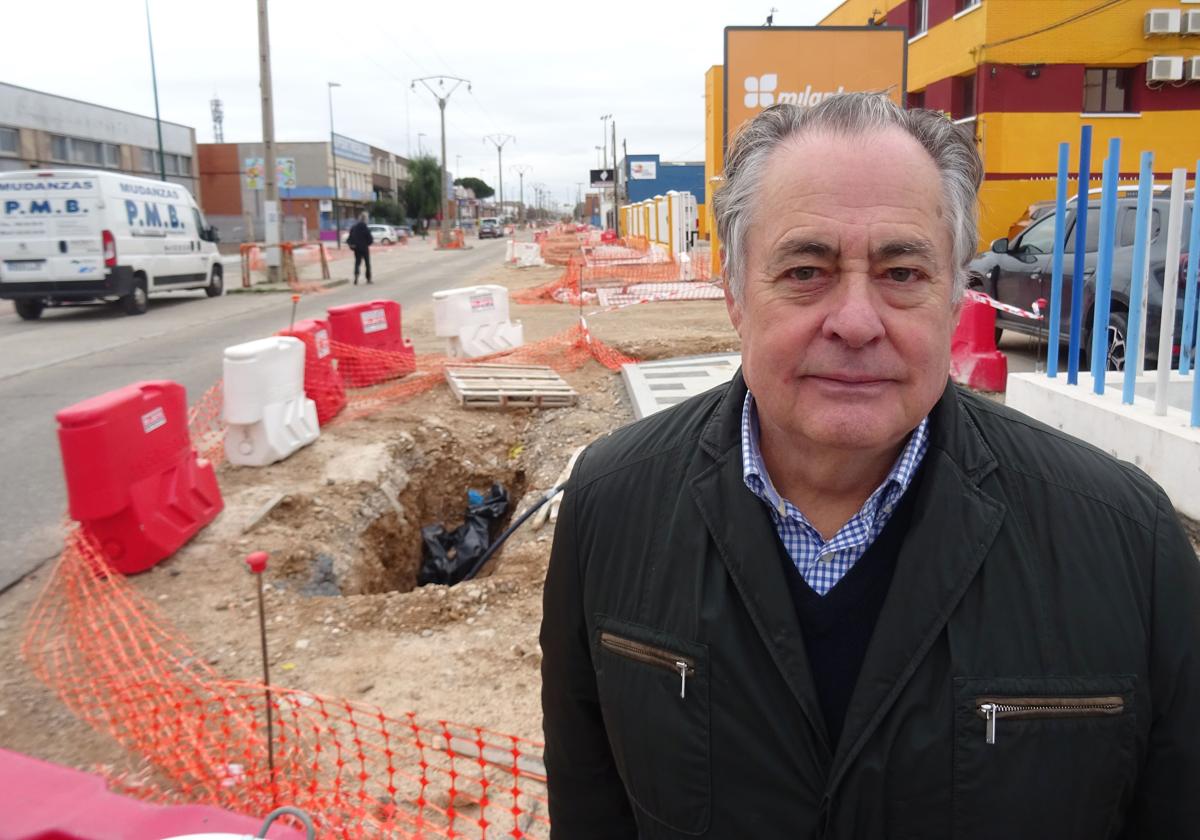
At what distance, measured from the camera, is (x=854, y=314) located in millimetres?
1539

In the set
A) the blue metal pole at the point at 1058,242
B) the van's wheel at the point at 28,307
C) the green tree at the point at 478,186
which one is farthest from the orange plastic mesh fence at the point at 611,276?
the green tree at the point at 478,186

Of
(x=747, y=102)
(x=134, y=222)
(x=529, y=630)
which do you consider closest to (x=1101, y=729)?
(x=529, y=630)

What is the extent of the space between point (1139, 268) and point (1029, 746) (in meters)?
4.95

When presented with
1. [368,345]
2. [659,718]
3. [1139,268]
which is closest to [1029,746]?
[659,718]

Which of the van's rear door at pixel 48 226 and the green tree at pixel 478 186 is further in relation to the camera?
the green tree at pixel 478 186

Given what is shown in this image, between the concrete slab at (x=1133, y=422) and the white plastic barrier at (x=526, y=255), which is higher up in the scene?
the white plastic barrier at (x=526, y=255)

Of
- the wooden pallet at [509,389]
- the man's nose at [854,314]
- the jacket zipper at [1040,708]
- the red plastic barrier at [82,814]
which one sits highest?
the man's nose at [854,314]

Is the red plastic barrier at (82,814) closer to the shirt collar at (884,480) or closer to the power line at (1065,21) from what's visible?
the shirt collar at (884,480)

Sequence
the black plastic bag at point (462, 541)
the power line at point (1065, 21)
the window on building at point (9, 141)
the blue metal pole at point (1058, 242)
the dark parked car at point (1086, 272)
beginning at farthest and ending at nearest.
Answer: the window on building at point (9, 141) → the power line at point (1065, 21) → the dark parked car at point (1086, 272) → the black plastic bag at point (462, 541) → the blue metal pole at point (1058, 242)

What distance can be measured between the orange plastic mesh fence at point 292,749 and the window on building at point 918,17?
1132 inches

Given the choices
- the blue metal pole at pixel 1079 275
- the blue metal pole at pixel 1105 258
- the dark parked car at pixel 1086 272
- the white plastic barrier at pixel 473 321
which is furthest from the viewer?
the white plastic barrier at pixel 473 321

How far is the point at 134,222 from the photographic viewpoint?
17594 mm

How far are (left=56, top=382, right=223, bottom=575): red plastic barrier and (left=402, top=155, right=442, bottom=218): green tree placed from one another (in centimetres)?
8750

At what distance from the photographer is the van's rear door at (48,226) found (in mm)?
16469
